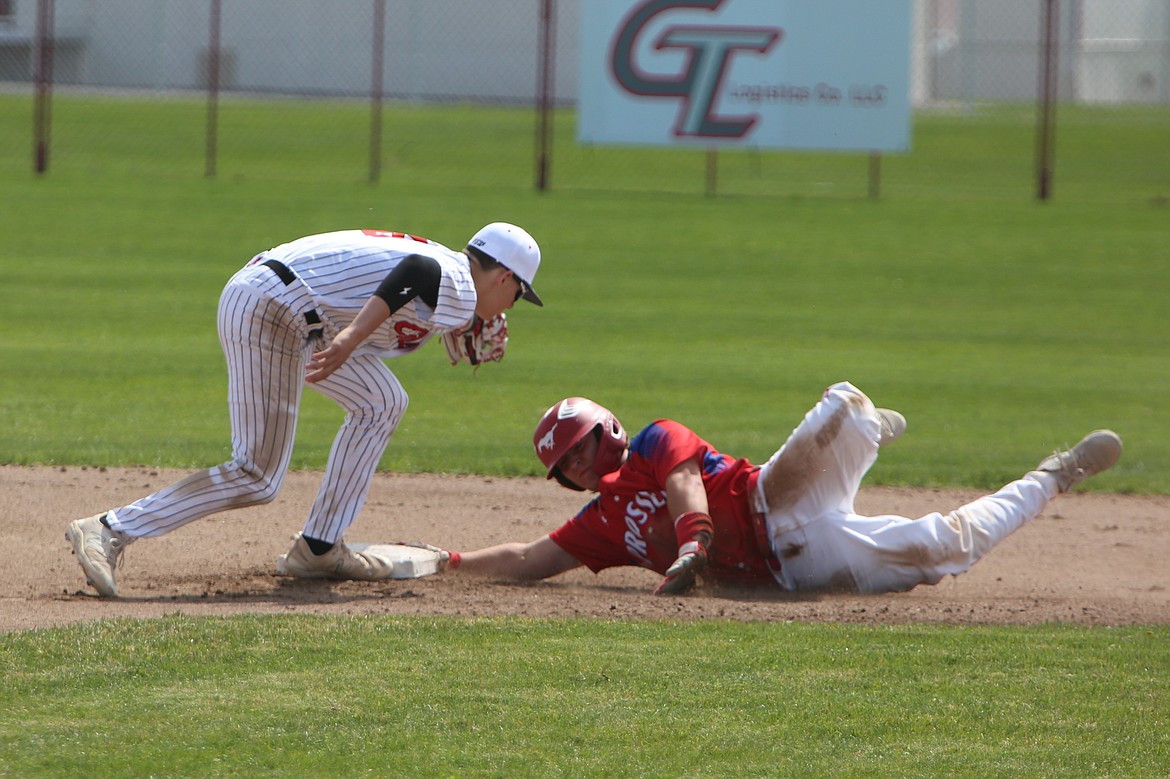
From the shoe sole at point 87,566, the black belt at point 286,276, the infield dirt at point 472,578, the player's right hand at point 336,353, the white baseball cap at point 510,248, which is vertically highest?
the white baseball cap at point 510,248

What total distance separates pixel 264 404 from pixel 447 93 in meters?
30.7

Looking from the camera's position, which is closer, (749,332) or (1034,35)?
(749,332)

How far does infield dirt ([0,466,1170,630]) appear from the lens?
18.4 ft

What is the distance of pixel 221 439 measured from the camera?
9.29 metres

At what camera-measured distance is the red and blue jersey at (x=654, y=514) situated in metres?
6.07

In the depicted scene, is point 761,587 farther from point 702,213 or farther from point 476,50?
point 476,50

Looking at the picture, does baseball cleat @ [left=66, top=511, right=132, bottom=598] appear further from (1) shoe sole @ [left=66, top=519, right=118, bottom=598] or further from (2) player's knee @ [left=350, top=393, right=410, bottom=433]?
(2) player's knee @ [left=350, top=393, right=410, bottom=433]

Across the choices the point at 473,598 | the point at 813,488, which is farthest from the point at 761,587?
the point at 473,598

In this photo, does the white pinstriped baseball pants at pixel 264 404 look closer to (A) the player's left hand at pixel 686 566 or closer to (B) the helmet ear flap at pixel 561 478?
(B) the helmet ear flap at pixel 561 478

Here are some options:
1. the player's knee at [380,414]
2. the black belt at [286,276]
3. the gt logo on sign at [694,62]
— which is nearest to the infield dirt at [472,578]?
the player's knee at [380,414]

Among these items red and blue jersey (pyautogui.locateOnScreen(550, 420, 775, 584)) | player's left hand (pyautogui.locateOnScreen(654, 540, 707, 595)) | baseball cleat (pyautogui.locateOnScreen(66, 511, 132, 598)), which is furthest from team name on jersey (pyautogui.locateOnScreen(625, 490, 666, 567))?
baseball cleat (pyautogui.locateOnScreen(66, 511, 132, 598))

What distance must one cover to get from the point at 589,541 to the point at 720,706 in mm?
1881

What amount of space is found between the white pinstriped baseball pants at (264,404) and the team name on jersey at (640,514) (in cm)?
107

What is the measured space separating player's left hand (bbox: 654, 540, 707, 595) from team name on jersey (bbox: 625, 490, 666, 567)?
383 mm
